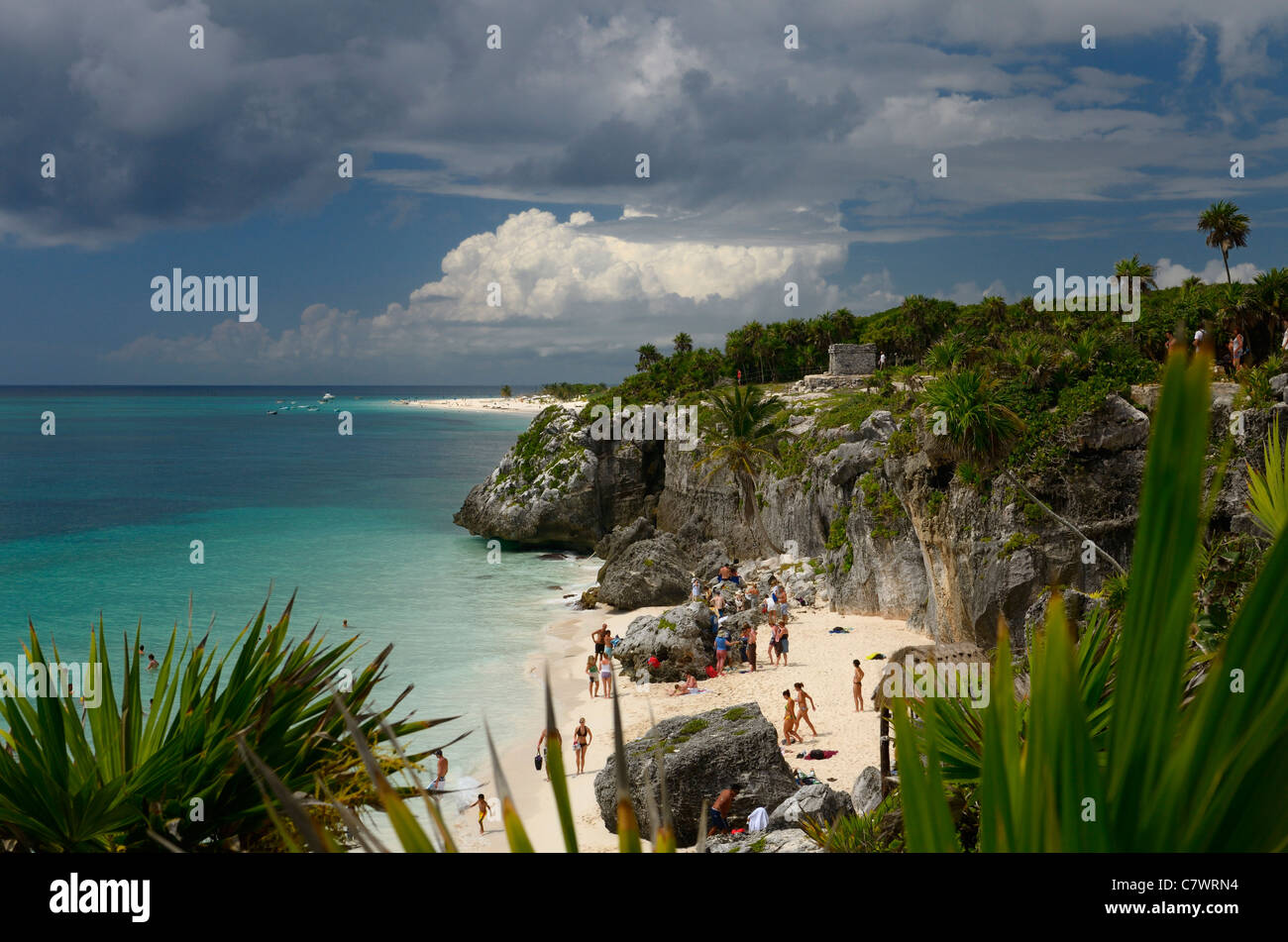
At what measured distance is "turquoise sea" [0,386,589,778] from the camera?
3128 centimetres

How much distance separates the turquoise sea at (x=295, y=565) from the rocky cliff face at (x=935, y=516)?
8050 mm

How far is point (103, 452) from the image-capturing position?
110750 mm

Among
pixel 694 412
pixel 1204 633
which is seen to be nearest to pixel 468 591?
pixel 694 412

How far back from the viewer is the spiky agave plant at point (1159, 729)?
0.97m

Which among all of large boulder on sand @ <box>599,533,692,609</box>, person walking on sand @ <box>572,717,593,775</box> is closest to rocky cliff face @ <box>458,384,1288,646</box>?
large boulder on sand @ <box>599,533,692,609</box>

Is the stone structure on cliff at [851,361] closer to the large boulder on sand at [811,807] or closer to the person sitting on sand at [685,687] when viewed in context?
the person sitting on sand at [685,687]

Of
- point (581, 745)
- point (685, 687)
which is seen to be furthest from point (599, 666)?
point (581, 745)

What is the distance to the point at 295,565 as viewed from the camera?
50156mm

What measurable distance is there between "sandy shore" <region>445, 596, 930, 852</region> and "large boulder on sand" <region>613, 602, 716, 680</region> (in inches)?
24.7

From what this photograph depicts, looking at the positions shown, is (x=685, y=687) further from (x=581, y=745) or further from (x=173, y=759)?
(x=173, y=759)

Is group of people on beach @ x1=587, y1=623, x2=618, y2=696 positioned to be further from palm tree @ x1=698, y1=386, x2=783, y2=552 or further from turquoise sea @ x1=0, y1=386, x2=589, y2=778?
palm tree @ x1=698, y1=386, x2=783, y2=552

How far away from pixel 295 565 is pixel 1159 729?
53963mm

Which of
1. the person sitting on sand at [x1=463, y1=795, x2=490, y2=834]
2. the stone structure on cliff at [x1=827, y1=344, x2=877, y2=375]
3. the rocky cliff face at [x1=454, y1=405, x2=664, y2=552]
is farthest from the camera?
the stone structure on cliff at [x1=827, y1=344, x2=877, y2=375]

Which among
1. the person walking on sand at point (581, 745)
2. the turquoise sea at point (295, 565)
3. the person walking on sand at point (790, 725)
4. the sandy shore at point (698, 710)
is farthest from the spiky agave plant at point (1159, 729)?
the person walking on sand at point (581, 745)
